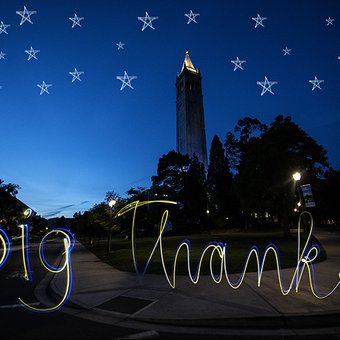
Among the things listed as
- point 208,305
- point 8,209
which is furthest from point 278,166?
point 8,209

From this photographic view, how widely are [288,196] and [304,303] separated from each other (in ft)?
89.4

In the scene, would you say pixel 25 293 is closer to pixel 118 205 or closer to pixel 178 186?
pixel 118 205

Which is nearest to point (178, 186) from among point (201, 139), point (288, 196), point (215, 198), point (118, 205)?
point (215, 198)

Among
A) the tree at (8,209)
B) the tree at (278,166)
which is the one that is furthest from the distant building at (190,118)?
the tree at (278,166)

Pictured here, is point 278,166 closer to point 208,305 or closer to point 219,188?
point 208,305

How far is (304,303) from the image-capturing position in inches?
281

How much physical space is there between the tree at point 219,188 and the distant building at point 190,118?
41990 mm

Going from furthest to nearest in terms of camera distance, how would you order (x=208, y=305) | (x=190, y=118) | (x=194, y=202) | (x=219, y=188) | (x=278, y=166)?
(x=190, y=118), (x=219, y=188), (x=194, y=202), (x=278, y=166), (x=208, y=305)

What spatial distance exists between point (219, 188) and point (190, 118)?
6264 cm

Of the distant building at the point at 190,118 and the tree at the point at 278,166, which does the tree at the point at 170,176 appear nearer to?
the tree at the point at 278,166

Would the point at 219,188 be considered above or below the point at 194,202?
above

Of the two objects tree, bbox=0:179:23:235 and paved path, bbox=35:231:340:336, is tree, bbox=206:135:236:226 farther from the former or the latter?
paved path, bbox=35:231:340:336

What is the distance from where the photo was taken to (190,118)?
12231cm

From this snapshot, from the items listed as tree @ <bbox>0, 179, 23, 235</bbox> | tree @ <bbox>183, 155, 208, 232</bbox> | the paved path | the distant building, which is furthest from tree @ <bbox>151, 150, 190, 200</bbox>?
the paved path
